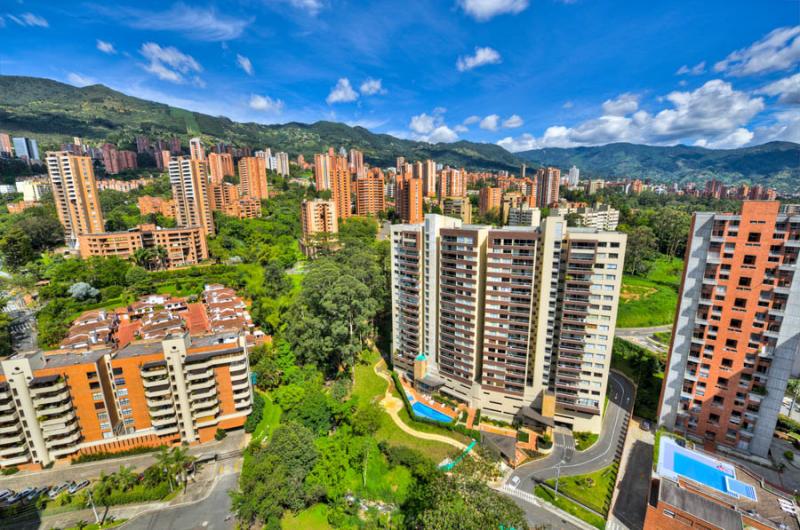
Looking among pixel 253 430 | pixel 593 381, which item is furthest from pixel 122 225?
pixel 593 381

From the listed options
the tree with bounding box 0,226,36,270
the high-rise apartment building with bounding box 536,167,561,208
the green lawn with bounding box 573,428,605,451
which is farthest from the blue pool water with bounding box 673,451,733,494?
the high-rise apartment building with bounding box 536,167,561,208

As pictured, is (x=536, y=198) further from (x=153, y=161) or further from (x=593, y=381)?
(x=153, y=161)

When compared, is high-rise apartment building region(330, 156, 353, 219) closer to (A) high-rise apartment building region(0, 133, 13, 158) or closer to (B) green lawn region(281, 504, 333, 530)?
(B) green lawn region(281, 504, 333, 530)

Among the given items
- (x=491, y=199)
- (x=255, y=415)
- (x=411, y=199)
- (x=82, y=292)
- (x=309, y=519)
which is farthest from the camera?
(x=491, y=199)

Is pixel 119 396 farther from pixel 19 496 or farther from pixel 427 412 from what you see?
pixel 427 412

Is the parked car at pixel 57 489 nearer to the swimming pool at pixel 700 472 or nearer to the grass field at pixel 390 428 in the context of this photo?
the grass field at pixel 390 428

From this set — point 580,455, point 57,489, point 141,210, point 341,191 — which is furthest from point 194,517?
point 341,191
